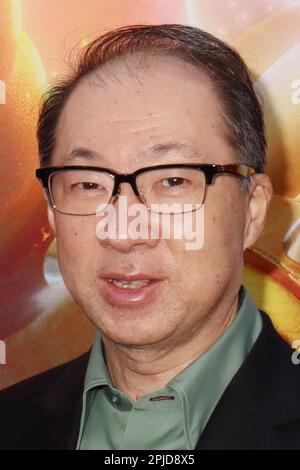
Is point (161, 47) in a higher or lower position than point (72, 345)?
higher

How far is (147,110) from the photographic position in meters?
1.41

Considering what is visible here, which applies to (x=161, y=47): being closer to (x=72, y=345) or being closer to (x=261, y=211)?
(x=261, y=211)

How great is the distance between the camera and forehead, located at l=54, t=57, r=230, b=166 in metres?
1.39

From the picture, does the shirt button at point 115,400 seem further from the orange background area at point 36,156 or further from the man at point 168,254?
the orange background area at point 36,156

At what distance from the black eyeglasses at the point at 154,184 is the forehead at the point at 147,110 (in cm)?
4

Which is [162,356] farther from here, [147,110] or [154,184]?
[147,110]

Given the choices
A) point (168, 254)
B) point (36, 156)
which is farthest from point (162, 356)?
point (36, 156)

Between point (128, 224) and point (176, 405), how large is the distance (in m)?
0.33

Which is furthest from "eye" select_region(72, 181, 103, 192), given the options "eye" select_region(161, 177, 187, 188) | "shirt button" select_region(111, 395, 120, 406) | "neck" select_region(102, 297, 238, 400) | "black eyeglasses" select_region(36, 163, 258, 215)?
"shirt button" select_region(111, 395, 120, 406)

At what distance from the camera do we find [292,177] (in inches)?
74.6

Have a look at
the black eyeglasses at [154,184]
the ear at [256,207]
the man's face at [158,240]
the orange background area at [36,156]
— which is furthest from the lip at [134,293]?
the orange background area at [36,156]

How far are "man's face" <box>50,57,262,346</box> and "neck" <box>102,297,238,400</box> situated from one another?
0.06ft
